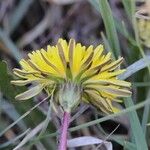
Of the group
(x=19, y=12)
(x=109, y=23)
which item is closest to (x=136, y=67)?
(x=109, y=23)

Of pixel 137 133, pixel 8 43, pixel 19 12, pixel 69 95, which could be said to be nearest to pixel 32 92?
pixel 69 95

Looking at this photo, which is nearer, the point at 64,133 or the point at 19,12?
the point at 64,133

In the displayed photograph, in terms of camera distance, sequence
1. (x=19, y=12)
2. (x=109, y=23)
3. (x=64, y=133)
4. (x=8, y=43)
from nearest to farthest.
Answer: (x=64, y=133) → (x=109, y=23) → (x=8, y=43) → (x=19, y=12)

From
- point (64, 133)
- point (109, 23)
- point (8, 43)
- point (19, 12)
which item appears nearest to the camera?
point (64, 133)

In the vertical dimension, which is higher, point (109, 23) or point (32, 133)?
point (109, 23)

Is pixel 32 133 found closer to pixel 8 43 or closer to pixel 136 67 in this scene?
pixel 136 67

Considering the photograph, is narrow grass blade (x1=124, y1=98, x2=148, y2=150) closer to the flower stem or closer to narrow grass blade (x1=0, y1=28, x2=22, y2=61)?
the flower stem

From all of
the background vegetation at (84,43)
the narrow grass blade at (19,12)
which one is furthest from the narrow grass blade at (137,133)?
the narrow grass blade at (19,12)

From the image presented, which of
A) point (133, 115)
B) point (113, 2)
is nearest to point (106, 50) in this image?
point (133, 115)

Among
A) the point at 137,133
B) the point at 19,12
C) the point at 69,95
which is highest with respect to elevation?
the point at 19,12
